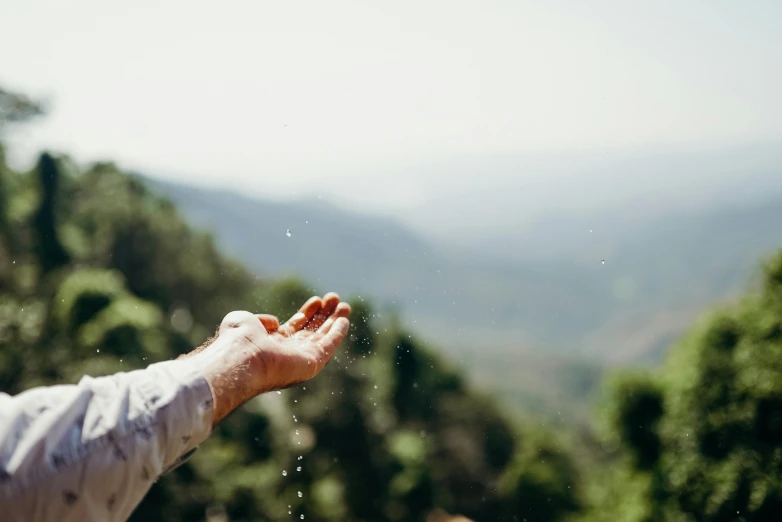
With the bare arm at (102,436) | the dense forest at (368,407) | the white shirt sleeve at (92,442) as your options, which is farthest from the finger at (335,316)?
the dense forest at (368,407)

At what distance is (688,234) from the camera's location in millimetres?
137250

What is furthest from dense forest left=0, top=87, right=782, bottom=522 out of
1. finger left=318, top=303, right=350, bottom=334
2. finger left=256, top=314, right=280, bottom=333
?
finger left=256, top=314, right=280, bottom=333

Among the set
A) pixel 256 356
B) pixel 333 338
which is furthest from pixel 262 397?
pixel 256 356

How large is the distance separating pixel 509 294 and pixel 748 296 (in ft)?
351

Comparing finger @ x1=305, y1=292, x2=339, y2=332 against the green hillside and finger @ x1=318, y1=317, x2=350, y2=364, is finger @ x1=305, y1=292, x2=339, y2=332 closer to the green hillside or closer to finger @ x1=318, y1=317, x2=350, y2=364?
finger @ x1=318, y1=317, x2=350, y2=364

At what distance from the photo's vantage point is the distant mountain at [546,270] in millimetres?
79625

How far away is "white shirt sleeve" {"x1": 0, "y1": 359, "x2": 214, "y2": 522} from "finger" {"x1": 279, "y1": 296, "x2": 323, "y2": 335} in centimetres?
109

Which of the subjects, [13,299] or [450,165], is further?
[450,165]

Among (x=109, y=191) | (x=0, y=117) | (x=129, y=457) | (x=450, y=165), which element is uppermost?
(x=129, y=457)

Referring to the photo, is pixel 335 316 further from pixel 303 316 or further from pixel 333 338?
pixel 333 338

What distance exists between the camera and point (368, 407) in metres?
13.4

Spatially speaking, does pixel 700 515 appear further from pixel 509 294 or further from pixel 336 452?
pixel 509 294

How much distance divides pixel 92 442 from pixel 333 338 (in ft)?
3.72

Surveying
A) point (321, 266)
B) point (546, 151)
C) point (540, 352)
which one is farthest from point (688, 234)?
point (321, 266)
